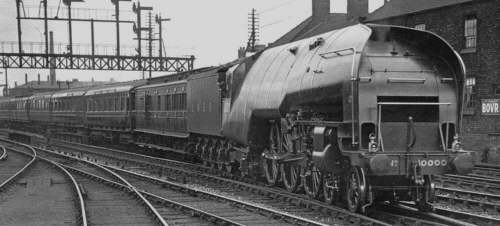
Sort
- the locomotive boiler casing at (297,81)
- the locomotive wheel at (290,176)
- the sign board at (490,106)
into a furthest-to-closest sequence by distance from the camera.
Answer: the sign board at (490,106)
the locomotive wheel at (290,176)
the locomotive boiler casing at (297,81)

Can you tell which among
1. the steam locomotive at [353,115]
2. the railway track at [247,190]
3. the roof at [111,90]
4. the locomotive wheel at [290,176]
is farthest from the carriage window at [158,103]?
the locomotive wheel at [290,176]

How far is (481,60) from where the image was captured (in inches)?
Answer: 914

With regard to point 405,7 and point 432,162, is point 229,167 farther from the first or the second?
point 405,7

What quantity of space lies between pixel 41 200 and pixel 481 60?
17.3 meters

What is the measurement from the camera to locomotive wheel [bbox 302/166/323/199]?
10.5 meters

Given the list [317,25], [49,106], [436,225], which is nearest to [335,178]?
[436,225]

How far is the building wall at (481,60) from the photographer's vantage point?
22641 mm

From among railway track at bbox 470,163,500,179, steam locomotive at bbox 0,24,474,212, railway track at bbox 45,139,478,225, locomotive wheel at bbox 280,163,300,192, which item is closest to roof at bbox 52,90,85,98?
railway track at bbox 45,139,478,225

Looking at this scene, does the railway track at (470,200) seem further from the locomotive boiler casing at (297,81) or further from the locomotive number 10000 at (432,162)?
the locomotive boiler casing at (297,81)

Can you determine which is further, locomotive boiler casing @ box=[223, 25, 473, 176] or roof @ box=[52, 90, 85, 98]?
roof @ box=[52, 90, 85, 98]

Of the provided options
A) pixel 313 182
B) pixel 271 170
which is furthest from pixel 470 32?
pixel 313 182

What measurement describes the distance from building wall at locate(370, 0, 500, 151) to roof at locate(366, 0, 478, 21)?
1.61 feet

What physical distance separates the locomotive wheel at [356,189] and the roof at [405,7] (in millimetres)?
16387

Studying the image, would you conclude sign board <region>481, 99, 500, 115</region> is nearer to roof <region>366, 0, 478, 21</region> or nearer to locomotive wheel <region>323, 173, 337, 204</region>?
roof <region>366, 0, 478, 21</region>
